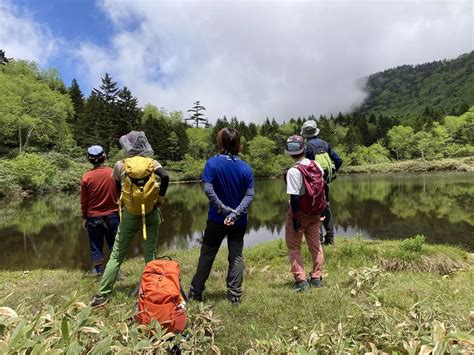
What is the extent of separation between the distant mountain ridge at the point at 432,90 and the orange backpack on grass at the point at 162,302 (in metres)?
138

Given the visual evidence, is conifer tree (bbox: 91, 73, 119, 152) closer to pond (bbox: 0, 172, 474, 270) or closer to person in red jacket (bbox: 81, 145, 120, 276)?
pond (bbox: 0, 172, 474, 270)

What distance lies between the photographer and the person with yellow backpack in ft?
13.1

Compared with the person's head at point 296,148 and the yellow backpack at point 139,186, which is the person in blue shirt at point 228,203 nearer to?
the yellow backpack at point 139,186

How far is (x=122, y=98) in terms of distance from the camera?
6316cm

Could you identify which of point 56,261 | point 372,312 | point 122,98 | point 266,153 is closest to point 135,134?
point 372,312

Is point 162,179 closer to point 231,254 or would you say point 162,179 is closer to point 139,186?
point 139,186

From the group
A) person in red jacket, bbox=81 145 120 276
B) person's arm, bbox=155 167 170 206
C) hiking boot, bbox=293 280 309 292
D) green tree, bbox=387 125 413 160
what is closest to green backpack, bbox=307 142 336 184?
hiking boot, bbox=293 280 309 292

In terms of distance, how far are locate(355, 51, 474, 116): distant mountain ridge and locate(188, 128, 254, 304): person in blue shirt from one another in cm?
13661

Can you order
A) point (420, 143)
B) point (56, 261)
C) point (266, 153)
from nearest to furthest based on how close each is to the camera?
point (56, 261)
point (266, 153)
point (420, 143)

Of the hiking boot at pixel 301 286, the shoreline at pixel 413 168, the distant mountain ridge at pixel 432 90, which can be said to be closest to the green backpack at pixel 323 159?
the hiking boot at pixel 301 286

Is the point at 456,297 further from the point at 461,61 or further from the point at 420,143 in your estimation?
the point at 461,61

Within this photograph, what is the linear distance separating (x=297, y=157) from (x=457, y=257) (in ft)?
13.8

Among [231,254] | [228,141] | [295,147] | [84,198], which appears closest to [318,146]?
[295,147]

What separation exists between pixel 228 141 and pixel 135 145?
1121 millimetres
